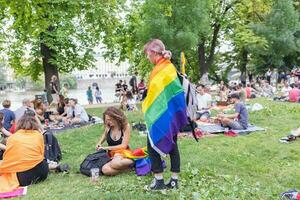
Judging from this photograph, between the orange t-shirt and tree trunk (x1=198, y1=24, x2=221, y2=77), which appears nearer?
the orange t-shirt

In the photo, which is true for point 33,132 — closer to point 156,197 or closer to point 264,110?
point 156,197

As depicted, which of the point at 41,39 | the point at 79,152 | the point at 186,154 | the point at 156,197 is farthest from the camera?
the point at 41,39

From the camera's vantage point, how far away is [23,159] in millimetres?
6020

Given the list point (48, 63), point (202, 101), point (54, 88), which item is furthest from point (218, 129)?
point (48, 63)

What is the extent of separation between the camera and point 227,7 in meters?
27.8

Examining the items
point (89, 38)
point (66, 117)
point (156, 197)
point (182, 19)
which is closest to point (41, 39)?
point (89, 38)

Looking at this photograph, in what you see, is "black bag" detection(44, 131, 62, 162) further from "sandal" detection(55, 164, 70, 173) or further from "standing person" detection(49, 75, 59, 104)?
"standing person" detection(49, 75, 59, 104)

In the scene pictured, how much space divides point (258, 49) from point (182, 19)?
839 centimetres

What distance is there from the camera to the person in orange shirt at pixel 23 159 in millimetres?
6004

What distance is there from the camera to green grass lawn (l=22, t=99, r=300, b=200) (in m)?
5.12

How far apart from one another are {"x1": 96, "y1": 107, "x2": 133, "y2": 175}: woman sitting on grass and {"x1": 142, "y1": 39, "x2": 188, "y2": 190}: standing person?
1.18m

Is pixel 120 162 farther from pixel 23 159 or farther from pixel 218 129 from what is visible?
pixel 218 129

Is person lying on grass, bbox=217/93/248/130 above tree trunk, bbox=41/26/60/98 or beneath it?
beneath

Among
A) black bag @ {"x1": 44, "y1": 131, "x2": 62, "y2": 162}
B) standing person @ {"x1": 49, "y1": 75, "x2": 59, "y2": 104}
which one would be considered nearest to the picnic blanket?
black bag @ {"x1": 44, "y1": 131, "x2": 62, "y2": 162}
